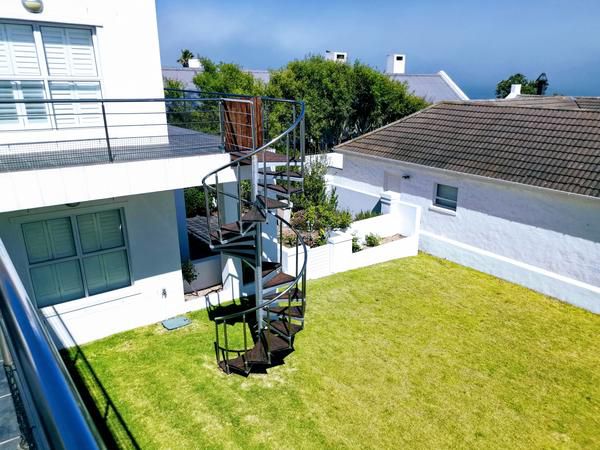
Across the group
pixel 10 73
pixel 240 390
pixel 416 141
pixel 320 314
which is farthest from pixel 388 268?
pixel 10 73

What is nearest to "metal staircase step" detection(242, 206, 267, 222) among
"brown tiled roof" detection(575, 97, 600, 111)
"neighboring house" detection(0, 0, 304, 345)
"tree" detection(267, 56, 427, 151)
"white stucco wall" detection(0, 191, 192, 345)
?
"neighboring house" detection(0, 0, 304, 345)

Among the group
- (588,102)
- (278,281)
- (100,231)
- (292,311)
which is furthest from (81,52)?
(588,102)

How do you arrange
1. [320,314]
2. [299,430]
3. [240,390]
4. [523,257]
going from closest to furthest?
1. [299,430]
2. [240,390]
3. [320,314]
4. [523,257]

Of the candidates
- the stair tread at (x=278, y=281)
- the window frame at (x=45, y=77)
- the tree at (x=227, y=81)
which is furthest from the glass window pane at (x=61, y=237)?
the tree at (x=227, y=81)

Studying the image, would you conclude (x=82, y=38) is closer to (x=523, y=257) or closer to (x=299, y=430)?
(x=299, y=430)

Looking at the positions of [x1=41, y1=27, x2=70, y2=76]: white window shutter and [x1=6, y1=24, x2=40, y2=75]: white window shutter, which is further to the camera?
[x1=41, y1=27, x2=70, y2=76]: white window shutter

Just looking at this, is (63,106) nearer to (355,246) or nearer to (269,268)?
(269,268)

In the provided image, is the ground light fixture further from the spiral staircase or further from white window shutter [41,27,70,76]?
the spiral staircase
